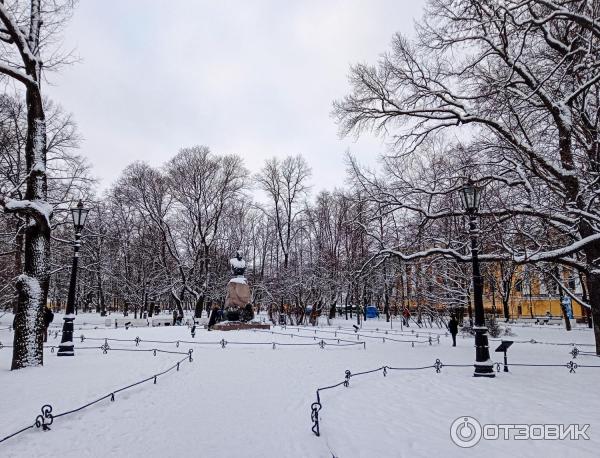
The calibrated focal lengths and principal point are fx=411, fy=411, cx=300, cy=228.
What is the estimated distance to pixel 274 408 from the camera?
7641 mm

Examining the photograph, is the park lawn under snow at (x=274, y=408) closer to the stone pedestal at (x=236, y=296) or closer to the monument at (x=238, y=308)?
the monument at (x=238, y=308)

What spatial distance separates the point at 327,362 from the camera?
46.3 ft

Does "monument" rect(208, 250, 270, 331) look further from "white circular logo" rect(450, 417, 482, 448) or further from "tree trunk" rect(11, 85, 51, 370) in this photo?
"white circular logo" rect(450, 417, 482, 448)

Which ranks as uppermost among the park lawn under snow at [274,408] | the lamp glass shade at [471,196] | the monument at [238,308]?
the lamp glass shade at [471,196]

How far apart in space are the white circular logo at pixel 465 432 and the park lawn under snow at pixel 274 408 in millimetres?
121

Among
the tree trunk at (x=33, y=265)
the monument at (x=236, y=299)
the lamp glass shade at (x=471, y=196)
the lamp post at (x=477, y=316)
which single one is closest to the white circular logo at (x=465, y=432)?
the lamp post at (x=477, y=316)

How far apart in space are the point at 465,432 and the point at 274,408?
132 inches

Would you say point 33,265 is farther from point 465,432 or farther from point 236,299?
point 236,299

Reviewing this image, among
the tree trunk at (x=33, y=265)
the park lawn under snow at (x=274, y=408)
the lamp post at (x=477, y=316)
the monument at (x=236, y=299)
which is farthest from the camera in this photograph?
the monument at (x=236, y=299)

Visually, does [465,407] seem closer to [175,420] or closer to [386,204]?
[175,420]

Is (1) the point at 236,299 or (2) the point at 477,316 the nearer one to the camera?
(2) the point at 477,316

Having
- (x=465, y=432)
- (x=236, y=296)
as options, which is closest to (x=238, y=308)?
(x=236, y=296)

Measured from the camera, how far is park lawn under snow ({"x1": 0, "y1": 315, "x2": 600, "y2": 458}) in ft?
17.8

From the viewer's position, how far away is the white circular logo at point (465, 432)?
5594 millimetres
